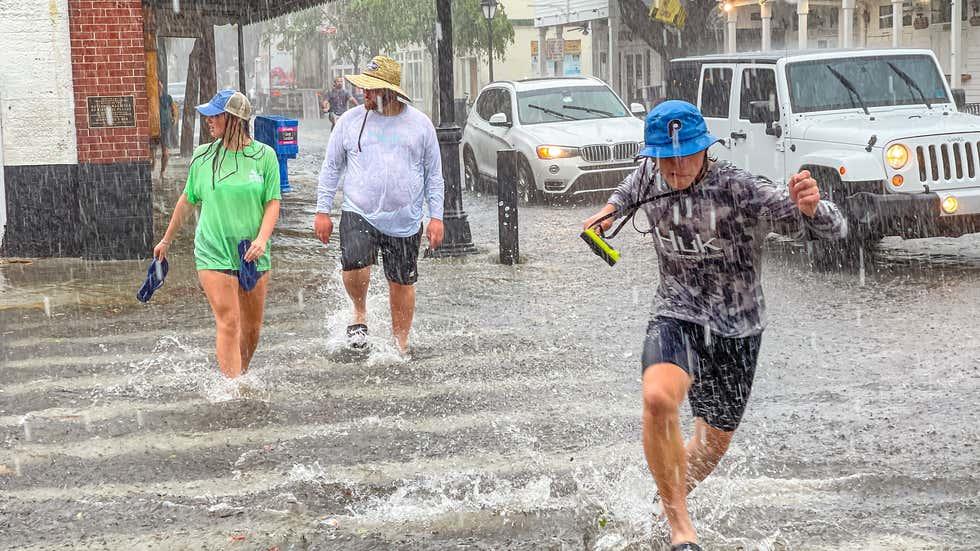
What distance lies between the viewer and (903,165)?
1081 cm

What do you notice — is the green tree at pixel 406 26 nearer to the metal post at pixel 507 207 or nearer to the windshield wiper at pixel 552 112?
the windshield wiper at pixel 552 112

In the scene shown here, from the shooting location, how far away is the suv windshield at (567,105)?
18812 mm

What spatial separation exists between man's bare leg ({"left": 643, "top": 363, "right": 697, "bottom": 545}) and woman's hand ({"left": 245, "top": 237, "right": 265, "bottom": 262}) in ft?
10.2

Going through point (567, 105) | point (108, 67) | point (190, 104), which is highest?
point (190, 104)

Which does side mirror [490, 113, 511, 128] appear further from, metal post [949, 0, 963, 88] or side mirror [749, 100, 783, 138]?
metal post [949, 0, 963, 88]

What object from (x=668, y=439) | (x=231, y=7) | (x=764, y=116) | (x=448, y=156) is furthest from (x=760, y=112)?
(x=231, y=7)

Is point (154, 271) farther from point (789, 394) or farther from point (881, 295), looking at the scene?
point (881, 295)

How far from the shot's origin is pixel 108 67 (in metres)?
12.4

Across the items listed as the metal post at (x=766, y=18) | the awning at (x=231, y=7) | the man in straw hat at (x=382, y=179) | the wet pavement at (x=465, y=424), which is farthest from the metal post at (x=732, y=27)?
the man in straw hat at (x=382, y=179)

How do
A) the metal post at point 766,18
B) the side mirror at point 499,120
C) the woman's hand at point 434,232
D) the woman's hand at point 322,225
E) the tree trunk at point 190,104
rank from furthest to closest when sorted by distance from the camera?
the metal post at point 766,18
the tree trunk at point 190,104
the side mirror at point 499,120
the woman's hand at point 434,232
the woman's hand at point 322,225

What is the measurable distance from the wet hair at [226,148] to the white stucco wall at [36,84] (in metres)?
5.73

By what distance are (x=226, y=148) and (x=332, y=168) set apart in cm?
102

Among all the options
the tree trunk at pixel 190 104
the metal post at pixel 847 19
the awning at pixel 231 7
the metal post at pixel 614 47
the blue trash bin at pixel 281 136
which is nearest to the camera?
the blue trash bin at pixel 281 136

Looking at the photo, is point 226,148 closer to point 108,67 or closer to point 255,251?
point 255,251
